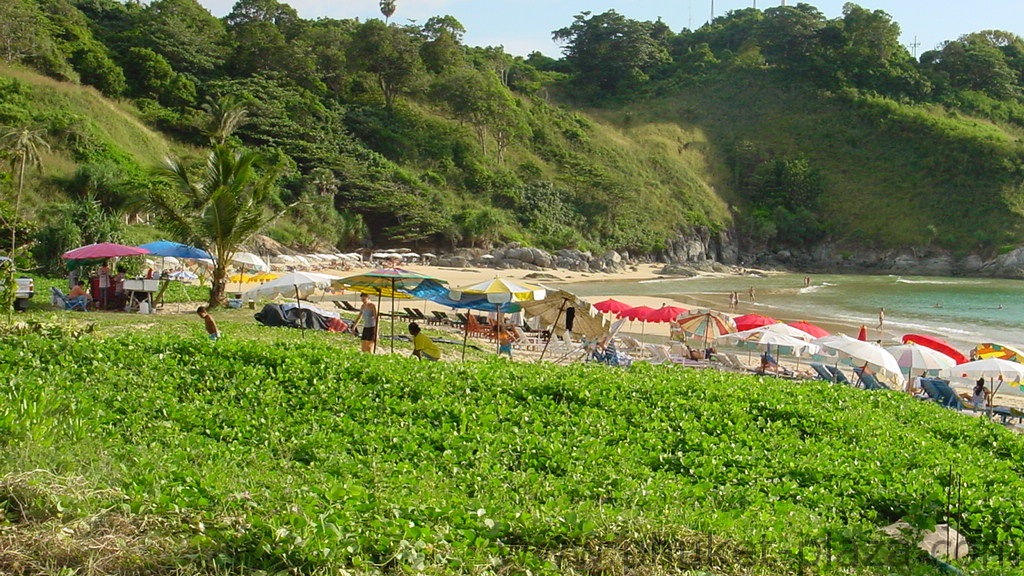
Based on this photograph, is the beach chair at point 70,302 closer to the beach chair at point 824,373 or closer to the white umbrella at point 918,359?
the beach chair at point 824,373

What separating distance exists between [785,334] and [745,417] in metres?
10.0

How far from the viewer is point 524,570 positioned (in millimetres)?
4328

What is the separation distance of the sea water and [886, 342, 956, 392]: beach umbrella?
41.0ft

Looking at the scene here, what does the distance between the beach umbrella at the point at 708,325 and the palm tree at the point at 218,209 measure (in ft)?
35.8

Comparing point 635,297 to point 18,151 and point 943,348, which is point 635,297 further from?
point 18,151

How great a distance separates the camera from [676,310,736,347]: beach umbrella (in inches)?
790

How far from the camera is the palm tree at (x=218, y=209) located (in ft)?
59.9

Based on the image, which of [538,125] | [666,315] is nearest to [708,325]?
[666,315]

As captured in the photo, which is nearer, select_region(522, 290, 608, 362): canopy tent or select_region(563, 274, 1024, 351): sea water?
select_region(522, 290, 608, 362): canopy tent

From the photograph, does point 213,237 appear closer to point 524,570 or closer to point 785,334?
point 785,334

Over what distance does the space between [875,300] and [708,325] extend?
97.3ft

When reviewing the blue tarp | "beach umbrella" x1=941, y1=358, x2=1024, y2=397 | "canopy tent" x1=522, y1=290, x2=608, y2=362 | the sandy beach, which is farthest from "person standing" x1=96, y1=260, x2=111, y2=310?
"beach umbrella" x1=941, y1=358, x2=1024, y2=397

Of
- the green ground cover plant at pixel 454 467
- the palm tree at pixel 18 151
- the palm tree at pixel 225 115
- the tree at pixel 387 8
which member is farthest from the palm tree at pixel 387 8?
the green ground cover plant at pixel 454 467

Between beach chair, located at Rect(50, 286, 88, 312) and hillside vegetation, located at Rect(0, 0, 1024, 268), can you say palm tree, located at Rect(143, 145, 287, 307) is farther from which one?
hillside vegetation, located at Rect(0, 0, 1024, 268)
